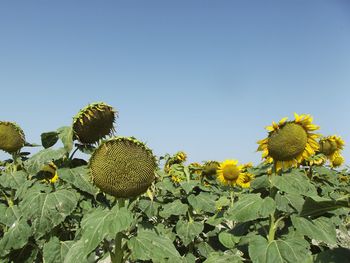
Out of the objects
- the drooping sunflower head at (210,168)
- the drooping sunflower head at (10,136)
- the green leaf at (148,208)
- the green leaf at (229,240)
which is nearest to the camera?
the green leaf at (229,240)

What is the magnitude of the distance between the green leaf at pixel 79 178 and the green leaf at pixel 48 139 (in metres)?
0.37

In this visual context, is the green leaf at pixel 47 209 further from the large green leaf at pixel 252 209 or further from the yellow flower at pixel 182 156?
the yellow flower at pixel 182 156

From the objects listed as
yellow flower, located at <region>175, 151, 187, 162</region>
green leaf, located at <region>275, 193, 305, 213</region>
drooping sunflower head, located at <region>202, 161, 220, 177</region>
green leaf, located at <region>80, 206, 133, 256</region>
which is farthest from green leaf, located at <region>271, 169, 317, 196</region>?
yellow flower, located at <region>175, 151, 187, 162</region>

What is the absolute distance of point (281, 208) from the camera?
3.66 metres

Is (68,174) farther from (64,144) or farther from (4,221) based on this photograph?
(4,221)

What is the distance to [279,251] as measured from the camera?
3.41m

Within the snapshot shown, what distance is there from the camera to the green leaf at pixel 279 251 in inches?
131

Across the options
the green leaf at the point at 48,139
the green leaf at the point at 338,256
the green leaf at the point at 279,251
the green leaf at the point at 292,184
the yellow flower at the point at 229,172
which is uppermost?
the green leaf at the point at 338,256

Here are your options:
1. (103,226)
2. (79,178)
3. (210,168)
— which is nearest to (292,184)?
(103,226)

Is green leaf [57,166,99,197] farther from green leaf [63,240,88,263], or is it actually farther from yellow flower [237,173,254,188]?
yellow flower [237,173,254,188]

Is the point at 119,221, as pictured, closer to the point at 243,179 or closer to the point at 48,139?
the point at 48,139

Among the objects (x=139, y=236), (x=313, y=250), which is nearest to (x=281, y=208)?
(x=313, y=250)

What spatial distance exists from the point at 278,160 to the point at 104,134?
68.4 inches

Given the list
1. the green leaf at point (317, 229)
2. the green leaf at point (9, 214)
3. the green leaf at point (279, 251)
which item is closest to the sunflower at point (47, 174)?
the green leaf at point (9, 214)
